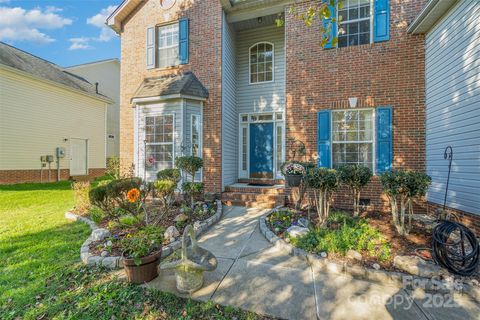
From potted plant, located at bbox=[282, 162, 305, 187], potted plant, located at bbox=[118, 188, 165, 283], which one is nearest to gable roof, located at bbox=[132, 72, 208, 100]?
potted plant, located at bbox=[282, 162, 305, 187]

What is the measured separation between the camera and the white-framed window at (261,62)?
26.7 ft

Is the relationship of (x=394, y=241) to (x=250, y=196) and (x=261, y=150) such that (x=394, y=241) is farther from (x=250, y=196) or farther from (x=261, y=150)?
(x=261, y=150)

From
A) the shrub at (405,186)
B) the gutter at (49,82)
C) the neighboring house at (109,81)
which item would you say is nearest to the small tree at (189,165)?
the shrub at (405,186)

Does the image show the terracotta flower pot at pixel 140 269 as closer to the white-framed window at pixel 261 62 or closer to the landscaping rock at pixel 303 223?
the landscaping rock at pixel 303 223

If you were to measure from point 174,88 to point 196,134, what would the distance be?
5.13 feet

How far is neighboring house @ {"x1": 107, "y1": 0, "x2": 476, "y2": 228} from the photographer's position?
5.82 m

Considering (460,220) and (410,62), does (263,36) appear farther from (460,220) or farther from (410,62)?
(460,220)

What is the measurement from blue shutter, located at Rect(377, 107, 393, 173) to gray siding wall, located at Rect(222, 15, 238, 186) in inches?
175

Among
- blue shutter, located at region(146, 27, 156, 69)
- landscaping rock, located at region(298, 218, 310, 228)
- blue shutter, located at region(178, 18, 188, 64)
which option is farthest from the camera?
blue shutter, located at region(146, 27, 156, 69)

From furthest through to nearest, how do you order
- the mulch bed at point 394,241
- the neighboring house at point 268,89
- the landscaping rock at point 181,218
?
1. the neighboring house at point 268,89
2. the landscaping rock at point 181,218
3. the mulch bed at point 394,241

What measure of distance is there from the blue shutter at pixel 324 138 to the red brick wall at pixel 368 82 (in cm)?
14

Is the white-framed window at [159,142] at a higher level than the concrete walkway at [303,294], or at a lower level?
higher

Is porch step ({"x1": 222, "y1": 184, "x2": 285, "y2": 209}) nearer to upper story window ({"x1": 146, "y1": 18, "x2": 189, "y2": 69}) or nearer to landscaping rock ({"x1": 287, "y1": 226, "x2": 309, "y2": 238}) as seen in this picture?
landscaping rock ({"x1": 287, "y1": 226, "x2": 309, "y2": 238})

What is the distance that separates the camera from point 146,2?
7.83 meters
